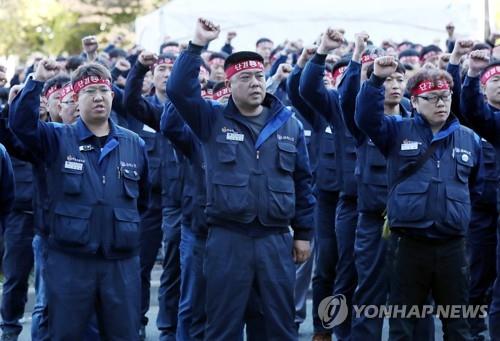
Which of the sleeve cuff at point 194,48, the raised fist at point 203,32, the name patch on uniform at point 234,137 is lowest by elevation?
the name patch on uniform at point 234,137

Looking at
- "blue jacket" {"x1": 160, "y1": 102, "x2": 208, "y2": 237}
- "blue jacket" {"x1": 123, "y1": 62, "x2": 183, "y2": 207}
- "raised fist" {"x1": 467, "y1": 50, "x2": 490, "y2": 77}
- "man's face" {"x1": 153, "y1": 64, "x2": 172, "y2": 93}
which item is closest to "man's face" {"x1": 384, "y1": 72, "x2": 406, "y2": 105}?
"raised fist" {"x1": 467, "y1": 50, "x2": 490, "y2": 77}

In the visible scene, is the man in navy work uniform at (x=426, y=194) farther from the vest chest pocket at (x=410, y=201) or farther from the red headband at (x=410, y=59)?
the red headband at (x=410, y=59)

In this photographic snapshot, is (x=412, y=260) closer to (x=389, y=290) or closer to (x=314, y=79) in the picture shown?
(x=389, y=290)

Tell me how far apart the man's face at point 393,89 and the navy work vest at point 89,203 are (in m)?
2.36

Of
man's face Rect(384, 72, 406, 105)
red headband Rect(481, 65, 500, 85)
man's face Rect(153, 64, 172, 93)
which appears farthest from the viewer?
man's face Rect(153, 64, 172, 93)

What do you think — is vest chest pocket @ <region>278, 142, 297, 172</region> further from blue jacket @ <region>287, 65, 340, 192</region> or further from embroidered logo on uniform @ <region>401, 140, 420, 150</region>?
blue jacket @ <region>287, 65, 340, 192</region>

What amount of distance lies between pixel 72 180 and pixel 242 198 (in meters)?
1.12

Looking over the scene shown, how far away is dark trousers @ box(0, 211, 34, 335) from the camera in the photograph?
980 cm

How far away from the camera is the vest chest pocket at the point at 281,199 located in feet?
24.2

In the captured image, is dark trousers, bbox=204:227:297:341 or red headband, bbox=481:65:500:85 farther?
red headband, bbox=481:65:500:85

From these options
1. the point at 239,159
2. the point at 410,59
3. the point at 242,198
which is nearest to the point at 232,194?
the point at 242,198

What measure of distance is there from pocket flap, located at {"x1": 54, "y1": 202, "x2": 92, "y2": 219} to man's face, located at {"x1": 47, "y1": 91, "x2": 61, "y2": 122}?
1.86 m

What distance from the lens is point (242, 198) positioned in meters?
7.33

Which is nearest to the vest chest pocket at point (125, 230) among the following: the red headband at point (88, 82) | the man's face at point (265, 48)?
the red headband at point (88, 82)
